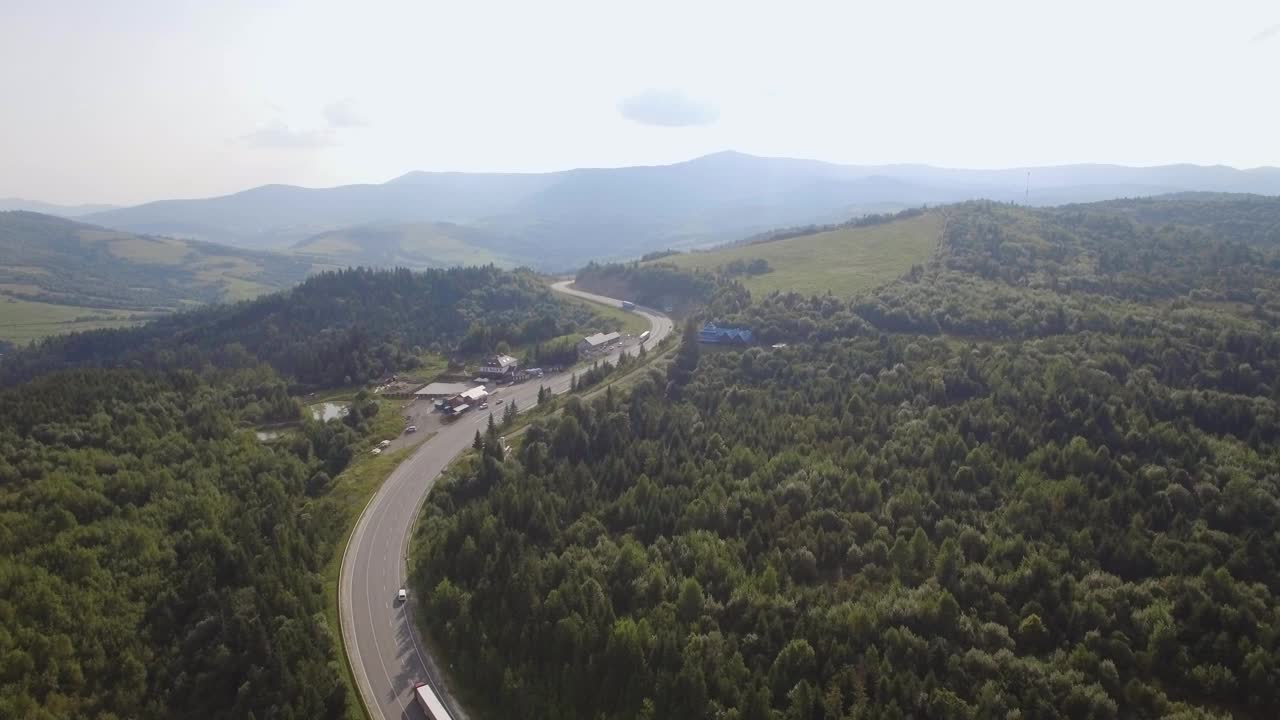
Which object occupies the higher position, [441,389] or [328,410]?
[441,389]

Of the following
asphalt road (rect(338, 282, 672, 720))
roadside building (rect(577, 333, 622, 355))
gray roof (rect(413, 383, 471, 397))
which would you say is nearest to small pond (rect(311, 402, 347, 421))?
gray roof (rect(413, 383, 471, 397))

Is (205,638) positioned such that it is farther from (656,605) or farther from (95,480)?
(656,605)

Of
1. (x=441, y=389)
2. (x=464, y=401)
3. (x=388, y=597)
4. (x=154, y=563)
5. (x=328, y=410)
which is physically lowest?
(x=388, y=597)

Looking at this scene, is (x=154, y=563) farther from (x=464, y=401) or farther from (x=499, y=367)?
(x=499, y=367)

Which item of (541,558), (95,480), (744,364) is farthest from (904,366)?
(95,480)

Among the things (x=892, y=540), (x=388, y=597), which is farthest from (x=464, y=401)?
(x=892, y=540)

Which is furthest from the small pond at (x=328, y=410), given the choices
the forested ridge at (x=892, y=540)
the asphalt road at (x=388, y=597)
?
the forested ridge at (x=892, y=540)

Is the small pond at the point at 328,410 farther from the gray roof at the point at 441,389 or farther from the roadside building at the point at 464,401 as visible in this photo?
the roadside building at the point at 464,401
